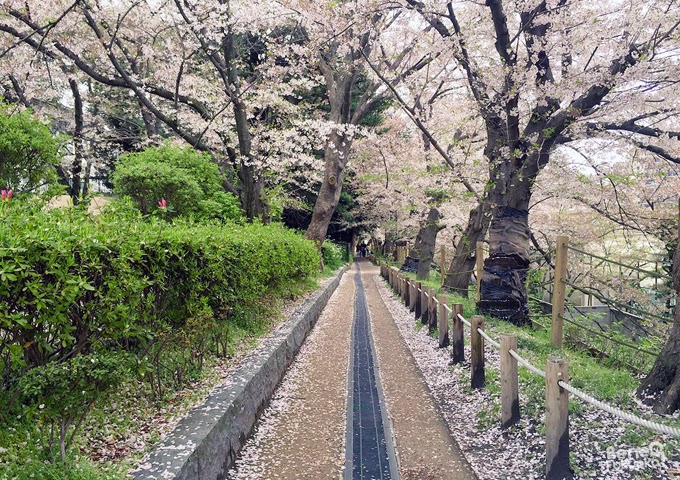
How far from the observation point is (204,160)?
11516 mm

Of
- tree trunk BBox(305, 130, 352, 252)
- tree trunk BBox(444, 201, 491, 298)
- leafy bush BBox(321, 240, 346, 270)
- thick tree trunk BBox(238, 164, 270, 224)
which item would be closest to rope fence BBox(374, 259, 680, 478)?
tree trunk BBox(444, 201, 491, 298)

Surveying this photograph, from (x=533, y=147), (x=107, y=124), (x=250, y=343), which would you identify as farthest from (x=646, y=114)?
(x=107, y=124)

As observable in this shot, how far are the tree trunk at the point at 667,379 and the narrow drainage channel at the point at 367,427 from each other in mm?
2166

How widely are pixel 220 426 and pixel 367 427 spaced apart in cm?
166

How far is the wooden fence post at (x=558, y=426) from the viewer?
10.6ft

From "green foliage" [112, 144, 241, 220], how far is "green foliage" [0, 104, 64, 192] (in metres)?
1.97

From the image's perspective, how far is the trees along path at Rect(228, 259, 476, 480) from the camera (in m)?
3.76

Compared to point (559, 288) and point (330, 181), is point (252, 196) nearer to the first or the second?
point (330, 181)

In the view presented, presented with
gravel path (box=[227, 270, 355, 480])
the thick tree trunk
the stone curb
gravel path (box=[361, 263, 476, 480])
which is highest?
the thick tree trunk

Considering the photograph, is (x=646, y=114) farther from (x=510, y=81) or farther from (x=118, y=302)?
(x=118, y=302)

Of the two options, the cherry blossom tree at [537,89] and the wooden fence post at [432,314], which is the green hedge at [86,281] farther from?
the cherry blossom tree at [537,89]

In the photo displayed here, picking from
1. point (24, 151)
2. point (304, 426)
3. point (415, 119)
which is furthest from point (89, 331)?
point (415, 119)

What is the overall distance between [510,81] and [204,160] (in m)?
7.05

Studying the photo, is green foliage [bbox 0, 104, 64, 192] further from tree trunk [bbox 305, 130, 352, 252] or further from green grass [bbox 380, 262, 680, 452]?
tree trunk [bbox 305, 130, 352, 252]
